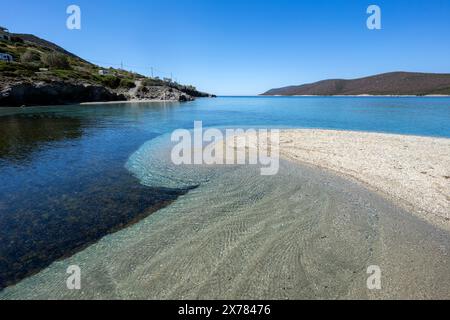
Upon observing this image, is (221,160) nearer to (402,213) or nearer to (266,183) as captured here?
(266,183)

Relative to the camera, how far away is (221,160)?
16672mm

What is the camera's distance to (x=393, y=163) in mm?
13789

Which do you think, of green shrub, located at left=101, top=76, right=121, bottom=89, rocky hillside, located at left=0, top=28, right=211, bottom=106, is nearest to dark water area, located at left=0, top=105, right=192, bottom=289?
rocky hillside, located at left=0, top=28, right=211, bottom=106

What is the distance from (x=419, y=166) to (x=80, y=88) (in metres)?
102

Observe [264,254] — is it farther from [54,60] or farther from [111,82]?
[54,60]

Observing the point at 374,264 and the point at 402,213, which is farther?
the point at 402,213

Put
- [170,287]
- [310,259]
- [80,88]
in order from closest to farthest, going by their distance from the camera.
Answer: [170,287]
[310,259]
[80,88]

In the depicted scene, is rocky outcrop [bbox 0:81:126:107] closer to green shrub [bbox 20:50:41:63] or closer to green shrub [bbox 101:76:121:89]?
green shrub [bbox 101:76:121:89]

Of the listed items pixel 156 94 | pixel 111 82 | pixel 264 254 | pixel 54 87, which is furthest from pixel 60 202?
pixel 156 94

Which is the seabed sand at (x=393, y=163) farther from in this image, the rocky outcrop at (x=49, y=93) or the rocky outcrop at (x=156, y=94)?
the rocky outcrop at (x=156, y=94)

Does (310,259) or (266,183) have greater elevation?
(266,183)

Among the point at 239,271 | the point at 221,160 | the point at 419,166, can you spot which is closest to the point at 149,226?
the point at 239,271

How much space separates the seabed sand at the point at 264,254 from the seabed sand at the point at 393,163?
1071mm

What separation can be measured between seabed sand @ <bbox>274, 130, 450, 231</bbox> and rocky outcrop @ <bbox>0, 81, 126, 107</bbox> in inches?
3129
